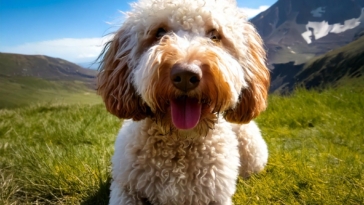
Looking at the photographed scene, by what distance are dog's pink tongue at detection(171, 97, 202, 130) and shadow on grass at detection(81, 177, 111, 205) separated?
5.40 ft

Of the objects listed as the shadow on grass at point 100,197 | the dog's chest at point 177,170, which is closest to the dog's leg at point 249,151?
the dog's chest at point 177,170

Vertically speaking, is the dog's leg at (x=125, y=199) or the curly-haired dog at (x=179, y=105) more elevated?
the curly-haired dog at (x=179, y=105)

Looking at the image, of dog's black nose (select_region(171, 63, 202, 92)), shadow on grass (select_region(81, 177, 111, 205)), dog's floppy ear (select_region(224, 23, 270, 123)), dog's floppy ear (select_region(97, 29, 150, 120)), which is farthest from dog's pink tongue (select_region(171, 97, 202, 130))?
shadow on grass (select_region(81, 177, 111, 205))

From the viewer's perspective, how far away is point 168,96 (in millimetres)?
2562

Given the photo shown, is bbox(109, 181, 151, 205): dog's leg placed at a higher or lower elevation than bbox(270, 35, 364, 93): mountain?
higher

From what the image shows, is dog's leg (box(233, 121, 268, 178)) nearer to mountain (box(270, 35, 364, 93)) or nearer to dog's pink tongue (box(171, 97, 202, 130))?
dog's pink tongue (box(171, 97, 202, 130))

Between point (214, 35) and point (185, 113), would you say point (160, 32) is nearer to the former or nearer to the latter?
point (214, 35)

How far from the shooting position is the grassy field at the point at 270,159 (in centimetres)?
360

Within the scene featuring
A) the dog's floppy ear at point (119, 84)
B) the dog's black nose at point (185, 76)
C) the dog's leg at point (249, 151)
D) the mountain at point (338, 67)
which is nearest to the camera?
the dog's black nose at point (185, 76)

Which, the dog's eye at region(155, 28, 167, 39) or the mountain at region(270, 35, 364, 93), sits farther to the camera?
the mountain at region(270, 35, 364, 93)

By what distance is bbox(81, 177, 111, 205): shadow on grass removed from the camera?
3898 mm

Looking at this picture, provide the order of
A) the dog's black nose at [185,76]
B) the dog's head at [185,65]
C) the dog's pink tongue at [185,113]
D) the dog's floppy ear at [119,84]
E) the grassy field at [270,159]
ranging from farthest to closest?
the grassy field at [270,159]
the dog's floppy ear at [119,84]
the dog's pink tongue at [185,113]
the dog's head at [185,65]
the dog's black nose at [185,76]

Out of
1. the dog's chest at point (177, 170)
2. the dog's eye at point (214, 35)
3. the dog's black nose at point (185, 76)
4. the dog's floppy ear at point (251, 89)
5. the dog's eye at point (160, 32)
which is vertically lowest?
the dog's chest at point (177, 170)

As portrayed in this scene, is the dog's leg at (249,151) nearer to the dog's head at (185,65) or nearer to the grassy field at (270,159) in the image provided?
the grassy field at (270,159)
